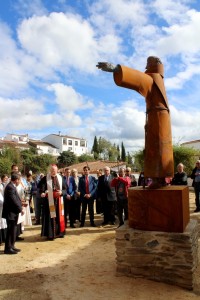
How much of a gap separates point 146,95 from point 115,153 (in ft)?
230

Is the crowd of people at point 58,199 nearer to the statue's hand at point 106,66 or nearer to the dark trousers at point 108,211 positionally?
the dark trousers at point 108,211

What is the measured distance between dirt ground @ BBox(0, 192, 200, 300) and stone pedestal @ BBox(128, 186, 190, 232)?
869mm

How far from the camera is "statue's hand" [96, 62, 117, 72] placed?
433cm

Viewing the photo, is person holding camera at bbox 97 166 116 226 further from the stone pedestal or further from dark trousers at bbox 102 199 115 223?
the stone pedestal

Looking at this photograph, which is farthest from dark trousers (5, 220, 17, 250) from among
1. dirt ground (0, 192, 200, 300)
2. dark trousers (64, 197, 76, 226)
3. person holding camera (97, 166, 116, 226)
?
person holding camera (97, 166, 116, 226)

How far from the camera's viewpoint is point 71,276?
16.7ft

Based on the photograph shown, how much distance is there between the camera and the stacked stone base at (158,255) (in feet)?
14.7

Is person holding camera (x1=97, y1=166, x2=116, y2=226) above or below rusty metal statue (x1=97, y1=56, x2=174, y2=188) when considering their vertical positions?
below

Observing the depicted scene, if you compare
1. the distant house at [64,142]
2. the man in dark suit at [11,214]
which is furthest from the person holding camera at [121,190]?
the distant house at [64,142]

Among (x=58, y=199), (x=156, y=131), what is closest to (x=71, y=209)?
(x=58, y=199)

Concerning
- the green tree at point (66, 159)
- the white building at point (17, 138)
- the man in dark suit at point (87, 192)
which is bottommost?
the man in dark suit at point (87, 192)

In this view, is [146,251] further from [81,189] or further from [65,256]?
[81,189]

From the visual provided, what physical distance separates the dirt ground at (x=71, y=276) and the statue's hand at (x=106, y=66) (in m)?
3.23

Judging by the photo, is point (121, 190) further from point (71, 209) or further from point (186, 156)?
point (186, 156)
